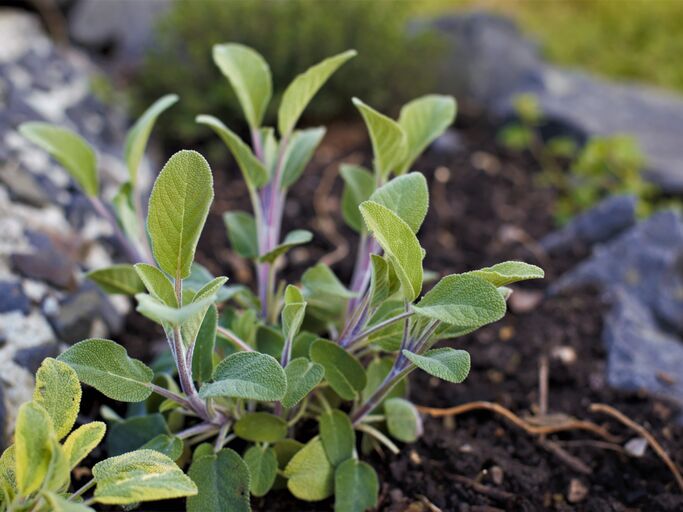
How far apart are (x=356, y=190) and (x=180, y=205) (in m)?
0.48

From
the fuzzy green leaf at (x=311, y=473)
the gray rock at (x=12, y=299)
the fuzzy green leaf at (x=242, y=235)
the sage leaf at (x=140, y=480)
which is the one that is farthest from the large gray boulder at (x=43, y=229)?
the fuzzy green leaf at (x=311, y=473)

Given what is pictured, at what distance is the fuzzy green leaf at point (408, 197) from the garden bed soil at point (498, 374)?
459mm

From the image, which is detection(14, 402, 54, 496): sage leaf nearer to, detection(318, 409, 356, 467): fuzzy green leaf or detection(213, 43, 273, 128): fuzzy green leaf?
detection(318, 409, 356, 467): fuzzy green leaf

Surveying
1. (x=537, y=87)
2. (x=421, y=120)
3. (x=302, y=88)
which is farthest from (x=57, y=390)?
(x=537, y=87)

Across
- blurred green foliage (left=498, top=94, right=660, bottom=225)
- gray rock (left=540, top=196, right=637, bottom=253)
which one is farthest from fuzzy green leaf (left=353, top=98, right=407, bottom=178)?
blurred green foliage (left=498, top=94, right=660, bottom=225)

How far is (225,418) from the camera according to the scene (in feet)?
3.80

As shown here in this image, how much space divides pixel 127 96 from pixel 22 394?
170cm

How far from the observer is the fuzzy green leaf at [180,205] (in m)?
0.95

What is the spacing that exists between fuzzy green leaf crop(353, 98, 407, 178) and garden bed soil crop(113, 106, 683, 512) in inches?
19.4

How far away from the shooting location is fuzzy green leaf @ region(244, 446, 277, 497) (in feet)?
3.70

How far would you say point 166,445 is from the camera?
3.61 feet

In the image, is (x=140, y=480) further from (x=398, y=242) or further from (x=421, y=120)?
(x=421, y=120)

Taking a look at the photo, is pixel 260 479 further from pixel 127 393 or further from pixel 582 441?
pixel 582 441

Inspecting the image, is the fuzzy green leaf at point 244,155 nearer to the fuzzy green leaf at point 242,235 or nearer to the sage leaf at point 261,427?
the fuzzy green leaf at point 242,235
